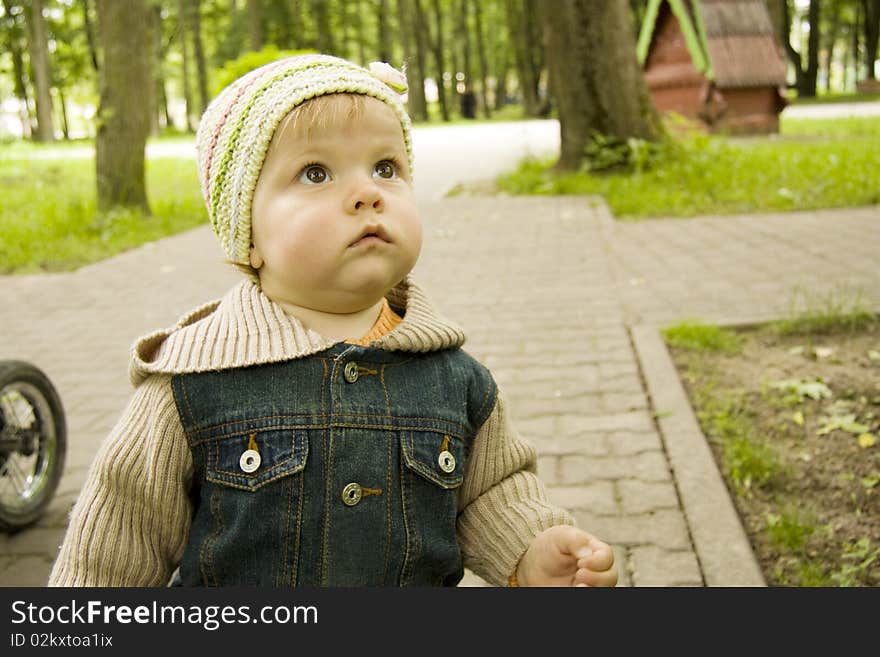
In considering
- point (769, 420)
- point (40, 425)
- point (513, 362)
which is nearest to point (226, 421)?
point (40, 425)

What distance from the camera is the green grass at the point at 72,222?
8.59 m

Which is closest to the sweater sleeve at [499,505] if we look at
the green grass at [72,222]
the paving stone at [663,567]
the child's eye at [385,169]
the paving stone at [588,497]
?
the child's eye at [385,169]

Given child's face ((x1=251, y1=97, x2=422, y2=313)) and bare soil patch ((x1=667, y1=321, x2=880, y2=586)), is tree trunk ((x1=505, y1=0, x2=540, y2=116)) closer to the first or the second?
bare soil patch ((x1=667, y1=321, x2=880, y2=586))

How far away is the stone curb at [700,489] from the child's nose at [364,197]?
5.34ft

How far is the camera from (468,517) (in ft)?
6.03

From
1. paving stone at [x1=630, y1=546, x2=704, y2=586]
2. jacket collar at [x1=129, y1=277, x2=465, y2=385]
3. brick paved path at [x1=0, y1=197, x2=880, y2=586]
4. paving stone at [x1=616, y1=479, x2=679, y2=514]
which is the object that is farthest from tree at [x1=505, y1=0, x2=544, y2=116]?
jacket collar at [x1=129, y1=277, x2=465, y2=385]

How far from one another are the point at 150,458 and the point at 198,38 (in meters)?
41.3

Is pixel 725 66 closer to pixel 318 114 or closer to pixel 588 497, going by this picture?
pixel 588 497

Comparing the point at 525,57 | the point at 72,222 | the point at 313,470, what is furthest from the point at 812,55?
the point at 313,470

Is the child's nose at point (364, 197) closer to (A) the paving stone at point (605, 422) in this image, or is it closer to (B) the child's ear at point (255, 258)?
(B) the child's ear at point (255, 258)

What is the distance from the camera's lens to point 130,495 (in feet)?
5.28

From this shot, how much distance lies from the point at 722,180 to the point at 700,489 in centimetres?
799

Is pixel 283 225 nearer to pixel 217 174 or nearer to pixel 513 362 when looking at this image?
pixel 217 174

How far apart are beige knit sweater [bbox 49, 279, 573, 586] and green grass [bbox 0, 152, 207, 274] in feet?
23.5
